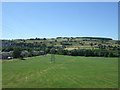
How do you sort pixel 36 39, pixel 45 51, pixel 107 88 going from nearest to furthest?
1. pixel 107 88
2. pixel 45 51
3. pixel 36 39

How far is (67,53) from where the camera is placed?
94.2m

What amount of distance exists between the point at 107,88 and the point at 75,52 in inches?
2854

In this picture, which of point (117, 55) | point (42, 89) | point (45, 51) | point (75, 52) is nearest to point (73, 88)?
point (42, 89)

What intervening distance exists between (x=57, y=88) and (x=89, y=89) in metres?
3.47

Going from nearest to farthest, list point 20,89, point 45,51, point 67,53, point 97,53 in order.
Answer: point 20,89
point 97,53
point 67,53
point 45,51

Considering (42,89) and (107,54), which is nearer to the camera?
(42,89)

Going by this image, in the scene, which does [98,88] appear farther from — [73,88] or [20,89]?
[20,89]

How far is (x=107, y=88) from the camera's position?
18594 mm

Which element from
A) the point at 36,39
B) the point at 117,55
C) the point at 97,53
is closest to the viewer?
the point at 117,55

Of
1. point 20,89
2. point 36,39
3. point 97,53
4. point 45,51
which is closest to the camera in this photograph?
point 20,89

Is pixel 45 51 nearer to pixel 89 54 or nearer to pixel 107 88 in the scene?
pixel 89 54

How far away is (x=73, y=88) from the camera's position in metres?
18.5

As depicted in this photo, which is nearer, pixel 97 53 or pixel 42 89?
pixel 42 89

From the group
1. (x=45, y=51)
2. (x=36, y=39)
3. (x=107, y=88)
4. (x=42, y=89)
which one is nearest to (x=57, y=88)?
(x=42, y=89)
